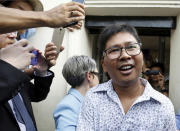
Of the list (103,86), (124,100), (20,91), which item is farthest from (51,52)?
(124,100)

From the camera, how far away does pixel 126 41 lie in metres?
1.30

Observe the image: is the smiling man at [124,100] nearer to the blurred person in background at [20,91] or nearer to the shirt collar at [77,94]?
the blurred person in background at [20,91]

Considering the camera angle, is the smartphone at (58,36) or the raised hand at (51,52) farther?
the raised hand at (51,52)

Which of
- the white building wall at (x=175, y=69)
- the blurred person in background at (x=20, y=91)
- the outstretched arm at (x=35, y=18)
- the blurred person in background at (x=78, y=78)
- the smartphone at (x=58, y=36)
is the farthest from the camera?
the white building wall at (x=175, y=69)

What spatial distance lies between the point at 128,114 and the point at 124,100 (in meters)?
0.10

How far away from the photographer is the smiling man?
1193 mm

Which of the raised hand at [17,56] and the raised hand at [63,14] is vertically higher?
the raised hand at [63,14]

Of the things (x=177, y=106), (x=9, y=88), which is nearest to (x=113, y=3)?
(x=177, y=106)

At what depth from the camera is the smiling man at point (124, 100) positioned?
1193 millimetres

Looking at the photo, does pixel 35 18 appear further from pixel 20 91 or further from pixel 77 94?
pixel 77 94

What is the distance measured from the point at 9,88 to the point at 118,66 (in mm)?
570

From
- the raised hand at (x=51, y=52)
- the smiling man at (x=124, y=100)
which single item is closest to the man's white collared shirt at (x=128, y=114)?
the smiling man at (x=124, y=100)

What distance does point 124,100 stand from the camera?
131 centimetres

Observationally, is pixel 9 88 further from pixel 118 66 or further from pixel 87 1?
pixel 87 1
